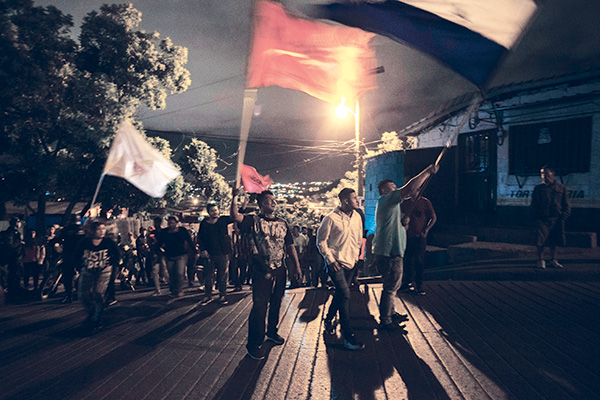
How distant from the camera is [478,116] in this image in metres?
16.0

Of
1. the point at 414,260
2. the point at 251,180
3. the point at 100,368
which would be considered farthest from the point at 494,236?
the point at 100,368

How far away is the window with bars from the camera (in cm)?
1279

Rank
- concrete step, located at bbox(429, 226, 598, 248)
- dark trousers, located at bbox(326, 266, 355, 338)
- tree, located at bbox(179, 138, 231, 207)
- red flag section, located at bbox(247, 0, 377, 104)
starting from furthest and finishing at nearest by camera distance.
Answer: tree, located at bbox(179, 138, 231, 207), concrete step, located at bbox(429, 226, 598, 248), red flag section, located at bbox(247, 0, 377, 104), dark trousers, located at bbox(326, 266, 355, 338)

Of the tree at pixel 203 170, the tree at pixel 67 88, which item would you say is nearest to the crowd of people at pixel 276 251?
the tree at pixel 67 88

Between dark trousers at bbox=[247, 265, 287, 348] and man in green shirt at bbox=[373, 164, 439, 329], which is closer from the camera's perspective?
dark trousers at bbox=[247, 265, 287, 348]

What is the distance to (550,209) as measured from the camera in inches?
322

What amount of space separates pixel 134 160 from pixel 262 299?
4.91 meters

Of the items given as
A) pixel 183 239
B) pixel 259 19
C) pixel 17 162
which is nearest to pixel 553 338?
pixel 259 19

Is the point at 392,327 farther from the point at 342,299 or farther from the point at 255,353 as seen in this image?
the point at 255,353

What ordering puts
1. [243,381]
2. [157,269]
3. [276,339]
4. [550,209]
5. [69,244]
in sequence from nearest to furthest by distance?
[243,381] < [276,339] < [69,244] < [550,209] < [157,269]

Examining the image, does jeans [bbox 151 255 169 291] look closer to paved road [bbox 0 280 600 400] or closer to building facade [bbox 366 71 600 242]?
paved road [bbox 0 280 600 400]

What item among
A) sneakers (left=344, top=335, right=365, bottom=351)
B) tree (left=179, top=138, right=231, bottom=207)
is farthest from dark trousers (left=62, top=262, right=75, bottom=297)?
tree (left=179, top=138, right=231, bottom=207)

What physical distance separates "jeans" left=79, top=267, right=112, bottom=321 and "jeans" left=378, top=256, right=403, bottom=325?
4.45 m

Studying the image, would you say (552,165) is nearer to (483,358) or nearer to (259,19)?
(483,358)
